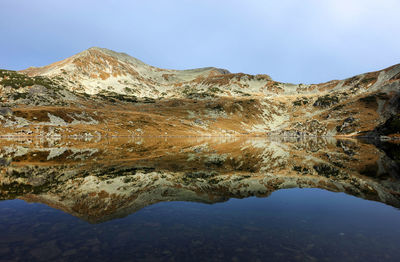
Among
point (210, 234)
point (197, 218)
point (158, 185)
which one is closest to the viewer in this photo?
point (210, 234)

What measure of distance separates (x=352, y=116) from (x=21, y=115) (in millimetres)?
242004

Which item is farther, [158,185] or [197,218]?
[158,185]

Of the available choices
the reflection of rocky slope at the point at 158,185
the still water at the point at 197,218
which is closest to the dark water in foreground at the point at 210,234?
the still water at the point at 197,218

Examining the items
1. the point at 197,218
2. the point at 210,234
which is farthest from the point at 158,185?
the point at 210,234

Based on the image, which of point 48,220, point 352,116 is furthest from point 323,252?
point 352,116

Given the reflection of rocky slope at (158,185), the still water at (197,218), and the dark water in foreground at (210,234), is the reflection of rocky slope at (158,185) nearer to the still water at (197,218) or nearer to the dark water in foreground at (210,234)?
the still water at (197,218)

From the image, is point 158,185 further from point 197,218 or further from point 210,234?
point 210,234

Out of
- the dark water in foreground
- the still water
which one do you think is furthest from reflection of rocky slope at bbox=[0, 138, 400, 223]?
the dark water in foreground

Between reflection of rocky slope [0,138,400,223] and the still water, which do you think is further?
reflection of rocky slope [0,138,400,223]

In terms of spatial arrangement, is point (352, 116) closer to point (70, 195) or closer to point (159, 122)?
point (159, 122)

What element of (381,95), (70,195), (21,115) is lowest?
(70,195)

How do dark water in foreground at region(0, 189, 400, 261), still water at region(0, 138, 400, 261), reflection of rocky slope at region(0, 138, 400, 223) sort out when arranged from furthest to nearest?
reflection of rocky slope at region(0, 138, 400, 223), still water at region(0, 138, 400, 261), dark water in foreground at region(0, 189, 400, 261)

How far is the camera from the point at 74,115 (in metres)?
156

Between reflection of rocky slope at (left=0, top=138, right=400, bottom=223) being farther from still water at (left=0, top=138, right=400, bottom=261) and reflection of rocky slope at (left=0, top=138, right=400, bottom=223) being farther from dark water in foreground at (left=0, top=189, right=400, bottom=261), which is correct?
dark water in foreground at (left=0, top=189, right=400, bottom=261)
